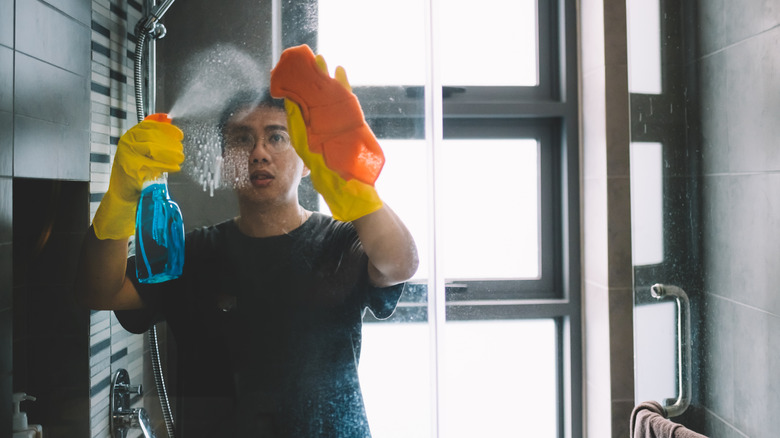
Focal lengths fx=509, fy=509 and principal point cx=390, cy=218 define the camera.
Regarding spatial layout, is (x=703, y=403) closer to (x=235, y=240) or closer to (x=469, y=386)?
(x=469, y=386)

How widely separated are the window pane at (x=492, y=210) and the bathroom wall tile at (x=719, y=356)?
1.73 feet

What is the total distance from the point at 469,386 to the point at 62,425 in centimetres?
99

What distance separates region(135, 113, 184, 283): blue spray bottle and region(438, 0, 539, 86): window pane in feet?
3.00

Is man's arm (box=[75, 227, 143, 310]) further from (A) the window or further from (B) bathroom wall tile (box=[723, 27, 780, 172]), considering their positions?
(B) bathroom wall tile (box=[723, 27, 780, 172])

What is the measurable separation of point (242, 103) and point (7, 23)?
299 millimetres

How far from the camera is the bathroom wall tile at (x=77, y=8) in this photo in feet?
2.31

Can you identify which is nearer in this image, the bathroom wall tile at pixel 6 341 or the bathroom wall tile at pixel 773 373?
the bathroom wall tile at pixel 6 341

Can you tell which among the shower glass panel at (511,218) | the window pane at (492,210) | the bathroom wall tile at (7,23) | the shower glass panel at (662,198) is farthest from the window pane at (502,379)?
the bathroom wall tile at (7,23)

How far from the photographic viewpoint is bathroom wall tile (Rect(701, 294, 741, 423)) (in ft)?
2.94

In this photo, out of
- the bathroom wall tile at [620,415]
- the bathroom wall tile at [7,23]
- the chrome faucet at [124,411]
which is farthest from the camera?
the bathroom wall tile at [620,415]

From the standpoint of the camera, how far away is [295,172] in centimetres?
73

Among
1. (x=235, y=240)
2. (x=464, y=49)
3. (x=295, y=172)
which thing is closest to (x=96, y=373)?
(x=235, y=240)

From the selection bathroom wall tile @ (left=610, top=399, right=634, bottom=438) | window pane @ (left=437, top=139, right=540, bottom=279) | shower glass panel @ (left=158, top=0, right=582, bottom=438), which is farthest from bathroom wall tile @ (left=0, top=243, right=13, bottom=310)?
bathroom wall tile @ (left=610, top=399, right=634, bottom=438)

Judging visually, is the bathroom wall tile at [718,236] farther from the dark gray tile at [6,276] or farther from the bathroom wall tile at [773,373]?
the dark gray tile at [6,276]
